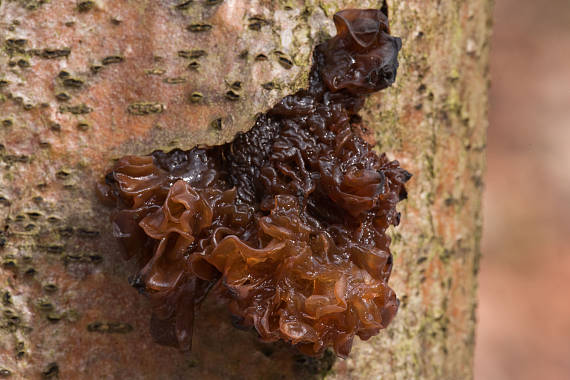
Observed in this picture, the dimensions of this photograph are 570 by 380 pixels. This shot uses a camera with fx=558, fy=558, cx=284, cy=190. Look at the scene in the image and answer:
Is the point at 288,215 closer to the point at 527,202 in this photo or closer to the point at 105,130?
the point at 105,130

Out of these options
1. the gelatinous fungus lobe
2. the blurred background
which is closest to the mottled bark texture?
the gelatinous fungus lobe

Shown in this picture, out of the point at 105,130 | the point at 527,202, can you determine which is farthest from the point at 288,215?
the point at 527,202

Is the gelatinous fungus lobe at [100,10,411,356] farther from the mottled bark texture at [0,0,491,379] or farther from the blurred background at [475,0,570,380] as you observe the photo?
the blurred background at [475,0,570,380]

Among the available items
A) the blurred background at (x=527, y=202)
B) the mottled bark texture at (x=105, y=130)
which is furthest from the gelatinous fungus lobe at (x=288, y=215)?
the blurred background at (x=527, y=202)

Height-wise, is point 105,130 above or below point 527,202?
below

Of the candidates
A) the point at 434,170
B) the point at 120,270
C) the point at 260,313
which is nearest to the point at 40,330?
the point at 120,270

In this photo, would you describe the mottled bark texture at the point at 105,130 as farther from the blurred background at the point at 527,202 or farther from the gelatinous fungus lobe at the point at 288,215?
the blurred background at the point at 527,202

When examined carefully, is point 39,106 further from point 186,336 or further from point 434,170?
point 434,170
